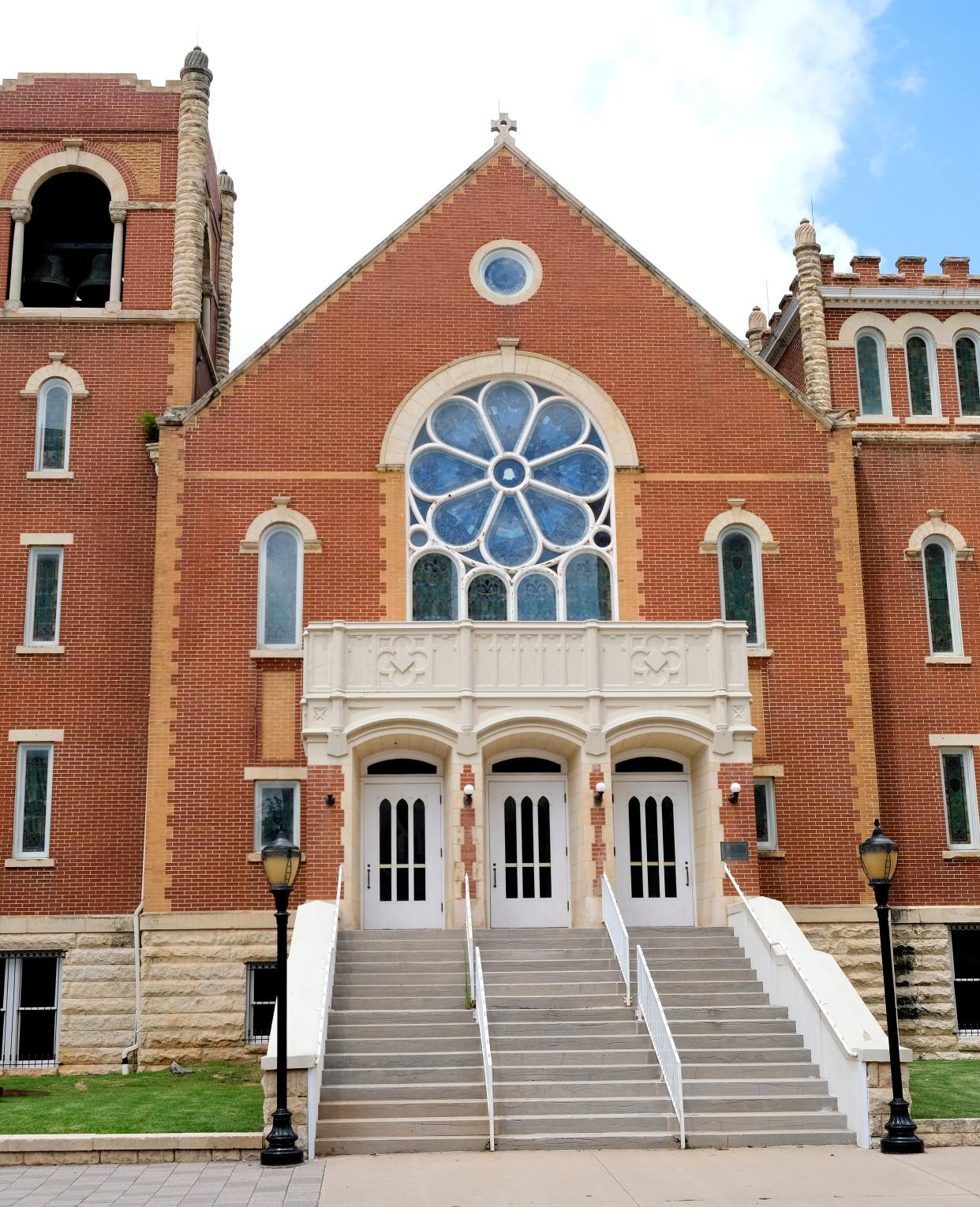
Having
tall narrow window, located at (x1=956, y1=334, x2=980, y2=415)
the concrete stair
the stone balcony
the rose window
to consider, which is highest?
tall narrow window, located at (x1=956, y1=334, x2=980, y2=415)

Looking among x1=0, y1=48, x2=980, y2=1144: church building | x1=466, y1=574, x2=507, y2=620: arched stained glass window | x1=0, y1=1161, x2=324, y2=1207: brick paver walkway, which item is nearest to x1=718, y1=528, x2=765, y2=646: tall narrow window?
x1=0, y1=48, x2=980, y2=1144: church building

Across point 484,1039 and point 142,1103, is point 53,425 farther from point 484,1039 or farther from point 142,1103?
point 484,1039

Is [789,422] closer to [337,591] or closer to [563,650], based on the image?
[563,650]

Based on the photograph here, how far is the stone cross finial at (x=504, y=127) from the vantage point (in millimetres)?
26219

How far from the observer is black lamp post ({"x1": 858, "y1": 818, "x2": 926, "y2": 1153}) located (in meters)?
15.5

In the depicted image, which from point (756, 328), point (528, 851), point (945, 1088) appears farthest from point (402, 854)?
point (756, 328)

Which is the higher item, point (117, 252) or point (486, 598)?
point (117, 252)

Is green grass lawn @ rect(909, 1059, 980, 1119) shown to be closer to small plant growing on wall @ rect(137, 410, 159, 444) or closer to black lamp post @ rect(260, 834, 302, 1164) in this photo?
black lamp post @ rect(260, 834, 302, 1164)

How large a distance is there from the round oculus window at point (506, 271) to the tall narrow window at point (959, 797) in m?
10.8

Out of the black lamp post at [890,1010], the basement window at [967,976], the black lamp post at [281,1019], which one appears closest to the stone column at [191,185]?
the black lamp post at [281,1019]

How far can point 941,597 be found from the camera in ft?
83.9

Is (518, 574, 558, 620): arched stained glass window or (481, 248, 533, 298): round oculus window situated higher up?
(481, 248, 533, 298): round oculus window

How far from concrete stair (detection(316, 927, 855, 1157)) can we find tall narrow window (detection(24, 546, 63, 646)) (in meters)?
7.88

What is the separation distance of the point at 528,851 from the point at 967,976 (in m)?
7.61
